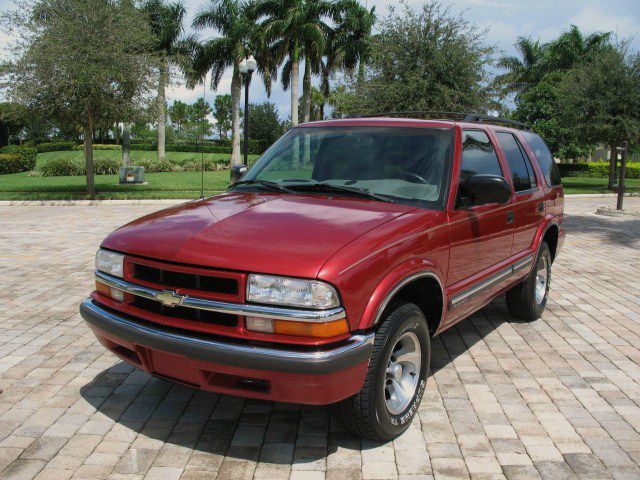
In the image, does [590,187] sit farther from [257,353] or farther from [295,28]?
[257,353]

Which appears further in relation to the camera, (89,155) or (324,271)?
(89,155)

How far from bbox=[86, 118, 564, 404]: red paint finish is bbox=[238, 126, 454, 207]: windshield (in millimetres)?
127

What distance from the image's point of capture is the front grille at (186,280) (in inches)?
122

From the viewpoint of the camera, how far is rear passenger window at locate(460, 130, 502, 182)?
175 inches

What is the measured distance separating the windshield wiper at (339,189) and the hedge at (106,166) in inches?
1270

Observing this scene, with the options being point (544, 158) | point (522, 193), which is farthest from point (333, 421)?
point (544, 158)

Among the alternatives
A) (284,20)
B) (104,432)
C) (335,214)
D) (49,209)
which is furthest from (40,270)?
(284,20)

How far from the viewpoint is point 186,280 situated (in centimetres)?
321

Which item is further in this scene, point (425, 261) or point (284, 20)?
point (284, 20)

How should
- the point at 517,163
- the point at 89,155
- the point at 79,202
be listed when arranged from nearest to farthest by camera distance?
the point at 517,163 < the point at 79,202 < the point at 89,155

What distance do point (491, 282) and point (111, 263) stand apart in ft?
9.45

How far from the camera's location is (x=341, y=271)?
2.98 meters

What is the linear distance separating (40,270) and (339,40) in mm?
36265

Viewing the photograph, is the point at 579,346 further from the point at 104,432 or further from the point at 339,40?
the point at 339,40
